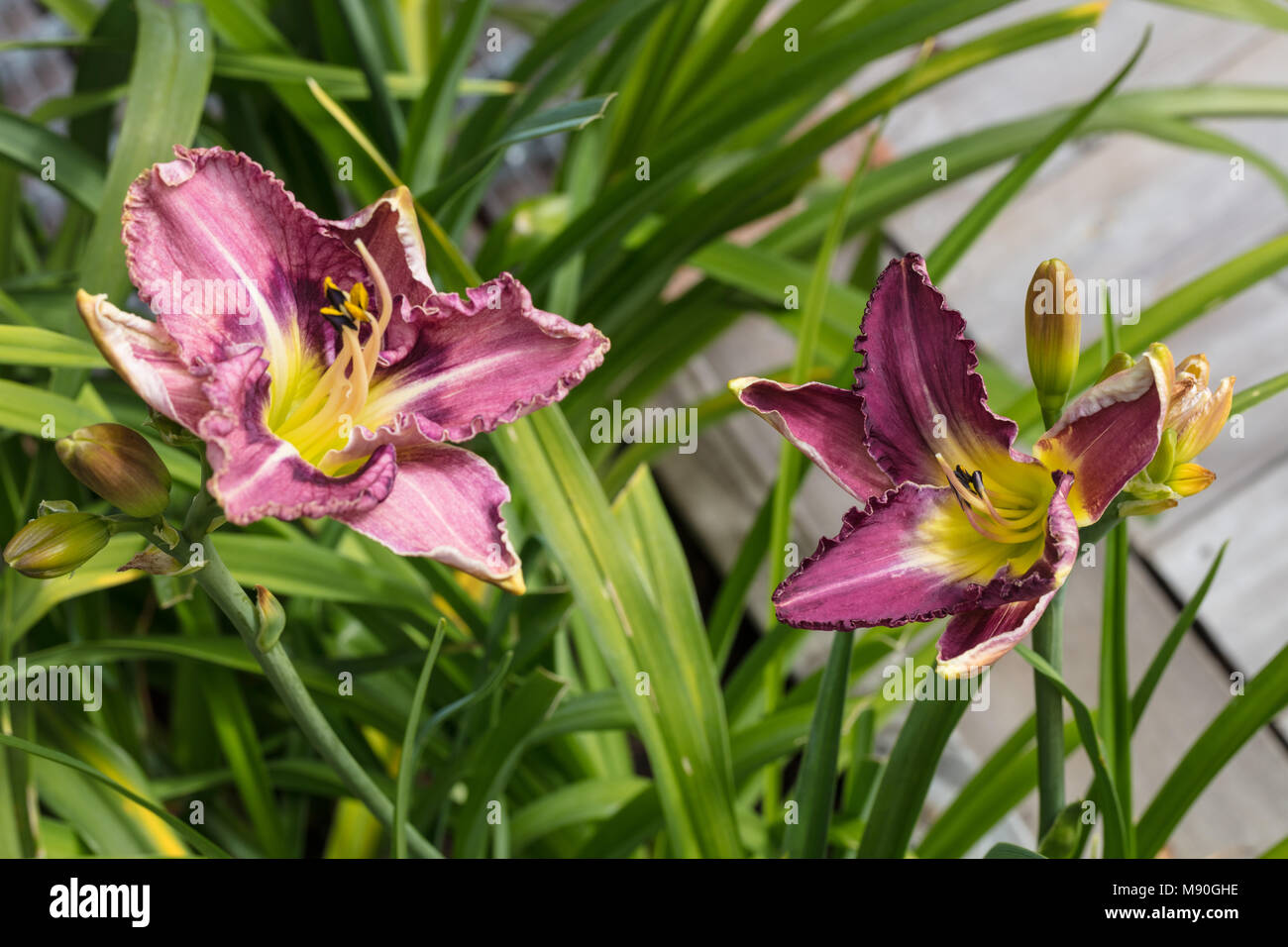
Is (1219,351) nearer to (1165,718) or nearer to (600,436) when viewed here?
(1165,718)

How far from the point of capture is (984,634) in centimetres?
34

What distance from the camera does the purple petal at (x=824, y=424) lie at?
1.21 ft

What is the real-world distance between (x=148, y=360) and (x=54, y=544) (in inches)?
2.8

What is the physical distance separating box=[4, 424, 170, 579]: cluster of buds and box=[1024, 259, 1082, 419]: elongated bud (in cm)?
31

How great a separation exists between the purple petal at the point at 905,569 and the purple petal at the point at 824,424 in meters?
0.02

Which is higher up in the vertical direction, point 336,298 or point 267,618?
point 336,298

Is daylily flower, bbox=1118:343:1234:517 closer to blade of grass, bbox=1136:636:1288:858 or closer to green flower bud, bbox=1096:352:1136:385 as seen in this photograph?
green flower bud, bbox=1096:352:1136:385

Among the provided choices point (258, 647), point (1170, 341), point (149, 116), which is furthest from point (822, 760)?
point (1170, 341)

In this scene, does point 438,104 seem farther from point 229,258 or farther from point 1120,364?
point 1120,364

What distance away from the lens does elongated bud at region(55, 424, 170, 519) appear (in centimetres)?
32

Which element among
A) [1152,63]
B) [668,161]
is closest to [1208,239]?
[1152,63]

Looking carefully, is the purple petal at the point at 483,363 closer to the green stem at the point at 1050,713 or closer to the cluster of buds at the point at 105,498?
the cluster of buds at the point at 105,498

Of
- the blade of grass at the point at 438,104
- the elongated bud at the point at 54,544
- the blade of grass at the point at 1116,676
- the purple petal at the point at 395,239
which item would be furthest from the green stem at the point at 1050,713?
the blade of grass at the point at 438,104
